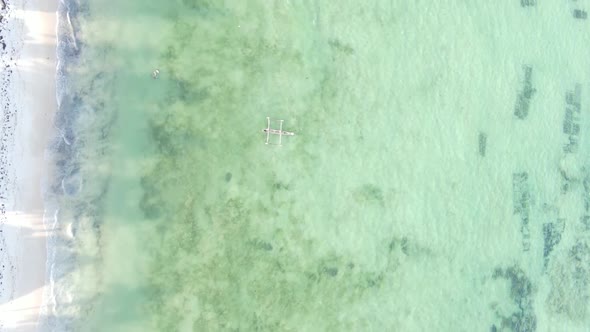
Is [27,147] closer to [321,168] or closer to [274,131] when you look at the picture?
[274,131]

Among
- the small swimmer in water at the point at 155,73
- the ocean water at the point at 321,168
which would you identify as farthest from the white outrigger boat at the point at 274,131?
the small swimmer in water at the point at 155,73

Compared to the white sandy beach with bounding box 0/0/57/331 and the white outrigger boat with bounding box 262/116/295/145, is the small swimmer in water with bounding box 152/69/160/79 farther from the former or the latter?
the white outrigger boat with bounding box 262/116/295/145

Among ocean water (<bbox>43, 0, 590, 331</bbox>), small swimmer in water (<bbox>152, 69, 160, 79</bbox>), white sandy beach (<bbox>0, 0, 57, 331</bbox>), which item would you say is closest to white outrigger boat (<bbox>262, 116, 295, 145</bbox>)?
ocean water (<bbox>43, 0, 590, 331</bbox>)

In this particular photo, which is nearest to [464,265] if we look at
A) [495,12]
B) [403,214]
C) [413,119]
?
[403,214]

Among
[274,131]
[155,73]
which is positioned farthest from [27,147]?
[274,131]

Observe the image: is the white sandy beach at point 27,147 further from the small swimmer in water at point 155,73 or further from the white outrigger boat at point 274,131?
the white outrigger boat at point 274,131
